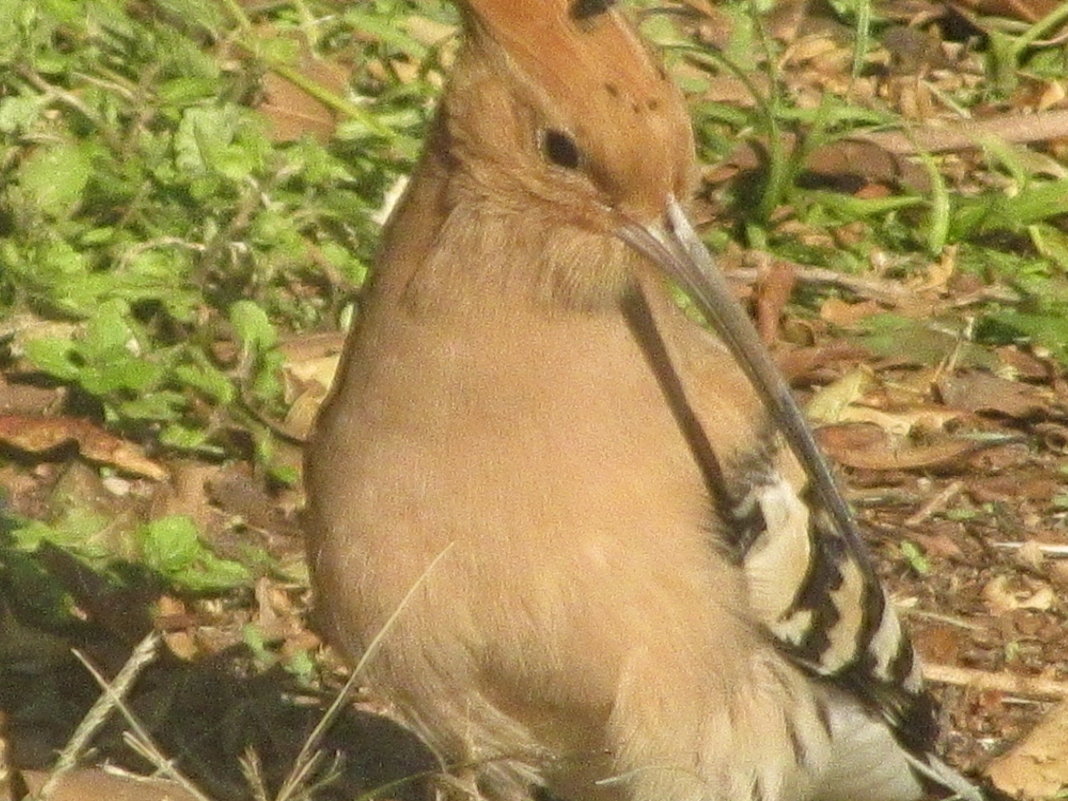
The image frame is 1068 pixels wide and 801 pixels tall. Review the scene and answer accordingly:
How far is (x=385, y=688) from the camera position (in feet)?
12.0

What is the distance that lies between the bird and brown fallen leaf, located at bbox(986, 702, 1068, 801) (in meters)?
0.75

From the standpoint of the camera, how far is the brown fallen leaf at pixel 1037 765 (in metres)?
4.37

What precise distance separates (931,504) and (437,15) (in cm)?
186

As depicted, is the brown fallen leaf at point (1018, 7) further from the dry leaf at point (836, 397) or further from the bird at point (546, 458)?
the bird at point (546, 458)

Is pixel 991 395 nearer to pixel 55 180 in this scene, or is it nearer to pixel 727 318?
pixel 727 318

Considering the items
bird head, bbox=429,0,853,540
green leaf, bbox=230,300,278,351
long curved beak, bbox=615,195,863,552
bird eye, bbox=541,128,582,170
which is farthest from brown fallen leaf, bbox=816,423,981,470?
bird eye, bbox=541,128,582,170

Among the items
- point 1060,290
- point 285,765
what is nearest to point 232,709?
point 285,765

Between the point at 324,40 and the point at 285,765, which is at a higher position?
the point at 324,40

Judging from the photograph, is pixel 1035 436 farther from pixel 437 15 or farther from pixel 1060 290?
pixel 437 15

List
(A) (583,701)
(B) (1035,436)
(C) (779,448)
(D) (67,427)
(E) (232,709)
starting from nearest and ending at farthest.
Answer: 1. (A) (583,701)
2. (C) (779,448)
3. (E) (232,709)
4. (D) (67,427)
5. (B) (1035,436)

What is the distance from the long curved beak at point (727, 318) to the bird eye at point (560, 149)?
13cm

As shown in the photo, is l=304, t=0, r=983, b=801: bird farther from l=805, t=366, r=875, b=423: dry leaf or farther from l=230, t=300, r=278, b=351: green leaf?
l=805, t=366, r=875, b=423: dry leaf

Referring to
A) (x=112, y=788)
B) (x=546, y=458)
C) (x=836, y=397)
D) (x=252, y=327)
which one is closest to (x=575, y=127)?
(x=546, y=458)

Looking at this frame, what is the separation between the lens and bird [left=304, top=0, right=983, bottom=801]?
3479 millimetres
